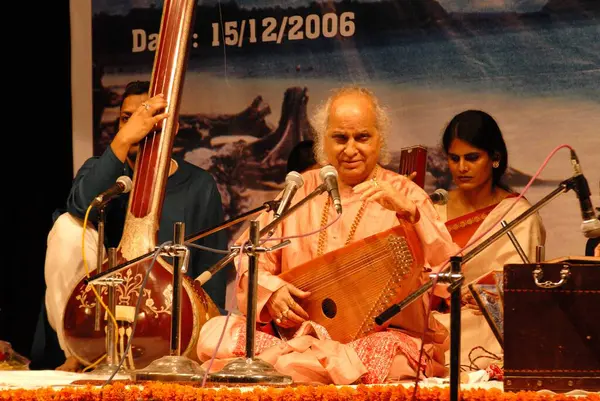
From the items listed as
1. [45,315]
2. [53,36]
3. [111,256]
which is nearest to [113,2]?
[53,36]

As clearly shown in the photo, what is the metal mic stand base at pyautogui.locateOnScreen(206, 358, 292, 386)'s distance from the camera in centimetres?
369

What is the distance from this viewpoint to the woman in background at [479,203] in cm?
566

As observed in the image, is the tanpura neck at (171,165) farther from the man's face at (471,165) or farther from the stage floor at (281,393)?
the stage floor at (281,393)

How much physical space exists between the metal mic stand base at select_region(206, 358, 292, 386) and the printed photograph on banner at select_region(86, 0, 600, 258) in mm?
2466

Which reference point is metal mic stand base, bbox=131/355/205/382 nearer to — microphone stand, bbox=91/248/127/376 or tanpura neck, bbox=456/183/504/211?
microphone stand, bbox=91/248/127/376

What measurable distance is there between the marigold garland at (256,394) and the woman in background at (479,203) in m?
2.31

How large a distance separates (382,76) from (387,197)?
2226 mm

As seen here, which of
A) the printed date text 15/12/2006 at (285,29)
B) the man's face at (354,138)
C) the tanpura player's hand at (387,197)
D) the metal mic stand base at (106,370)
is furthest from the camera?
the printed date text 15/12/2006 at (285,29)

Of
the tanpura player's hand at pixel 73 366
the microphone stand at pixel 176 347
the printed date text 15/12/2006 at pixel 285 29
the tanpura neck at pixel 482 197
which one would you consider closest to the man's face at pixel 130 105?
the printed date text 15/12/2006 at pixel 285 29

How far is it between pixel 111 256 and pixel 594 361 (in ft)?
7.36

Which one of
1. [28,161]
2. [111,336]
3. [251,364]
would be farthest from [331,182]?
[28,161]

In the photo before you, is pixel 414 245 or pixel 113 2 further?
pixel 113 2

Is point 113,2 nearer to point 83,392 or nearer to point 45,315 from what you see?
point 45,315

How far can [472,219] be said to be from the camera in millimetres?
A: 5812
